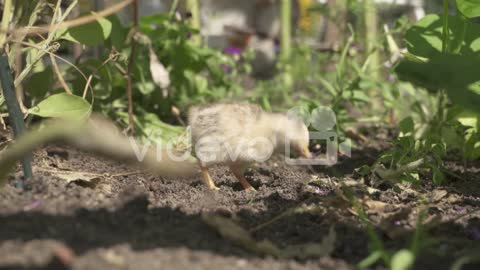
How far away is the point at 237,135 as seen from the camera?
330cm

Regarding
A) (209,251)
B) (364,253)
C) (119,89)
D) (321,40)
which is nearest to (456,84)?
(364,253)

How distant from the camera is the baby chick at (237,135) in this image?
324 centimetres

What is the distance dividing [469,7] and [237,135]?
1.33m

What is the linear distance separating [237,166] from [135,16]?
1013 mm

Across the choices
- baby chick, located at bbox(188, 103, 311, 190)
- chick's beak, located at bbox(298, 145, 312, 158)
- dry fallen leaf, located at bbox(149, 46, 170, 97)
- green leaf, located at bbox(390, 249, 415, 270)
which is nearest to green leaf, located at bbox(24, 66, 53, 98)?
dry fallen leaf, located at bbox(149, 46, 170, 97)

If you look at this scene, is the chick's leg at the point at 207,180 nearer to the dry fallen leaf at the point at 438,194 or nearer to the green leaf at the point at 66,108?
the green leaf at the point at 66,108

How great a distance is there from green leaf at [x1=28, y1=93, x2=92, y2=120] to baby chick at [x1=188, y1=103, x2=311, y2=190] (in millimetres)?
706

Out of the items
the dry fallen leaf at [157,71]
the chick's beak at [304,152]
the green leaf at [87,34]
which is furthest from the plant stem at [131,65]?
the chick's beak at [304,152]

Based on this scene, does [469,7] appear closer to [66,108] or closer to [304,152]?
[304,152]

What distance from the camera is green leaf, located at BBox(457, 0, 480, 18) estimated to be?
3.14m

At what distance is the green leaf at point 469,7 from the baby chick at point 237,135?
1077mm

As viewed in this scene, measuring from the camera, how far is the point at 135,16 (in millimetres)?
3486

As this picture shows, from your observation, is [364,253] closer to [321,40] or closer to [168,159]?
[168,159]

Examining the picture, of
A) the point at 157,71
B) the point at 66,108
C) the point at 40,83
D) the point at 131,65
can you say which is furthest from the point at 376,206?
the point at 40,83
